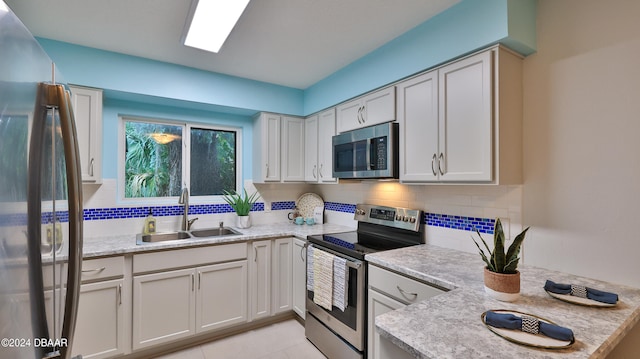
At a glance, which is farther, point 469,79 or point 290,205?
point 290,205

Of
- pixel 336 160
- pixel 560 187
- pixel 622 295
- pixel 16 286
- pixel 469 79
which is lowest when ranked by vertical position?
pixel 622 295

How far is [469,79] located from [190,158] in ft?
8.69

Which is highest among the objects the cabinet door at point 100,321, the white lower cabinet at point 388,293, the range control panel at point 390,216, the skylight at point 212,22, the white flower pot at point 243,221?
the skylight at point 212,22

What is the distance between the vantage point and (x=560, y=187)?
1.57 m

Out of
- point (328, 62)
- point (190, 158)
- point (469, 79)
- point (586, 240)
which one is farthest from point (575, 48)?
point (190, 158)

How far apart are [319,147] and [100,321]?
2.28m

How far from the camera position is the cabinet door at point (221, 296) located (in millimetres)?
2361

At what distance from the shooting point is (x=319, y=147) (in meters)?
2.99

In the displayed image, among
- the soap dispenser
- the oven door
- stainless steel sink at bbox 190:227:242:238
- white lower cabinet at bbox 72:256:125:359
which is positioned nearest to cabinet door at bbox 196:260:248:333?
stainless steel sink at bbox 190:227:242:238

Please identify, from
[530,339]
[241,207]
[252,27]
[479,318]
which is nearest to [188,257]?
[241,207]

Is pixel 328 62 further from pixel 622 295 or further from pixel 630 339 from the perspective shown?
pixel 630 339

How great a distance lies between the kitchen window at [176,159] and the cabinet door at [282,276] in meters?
0.96

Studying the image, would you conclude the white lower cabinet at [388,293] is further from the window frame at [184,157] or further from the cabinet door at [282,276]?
the window frame at [184,157]

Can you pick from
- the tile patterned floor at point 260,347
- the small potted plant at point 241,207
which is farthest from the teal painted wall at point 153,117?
the tile patterned floor at point 260,347
